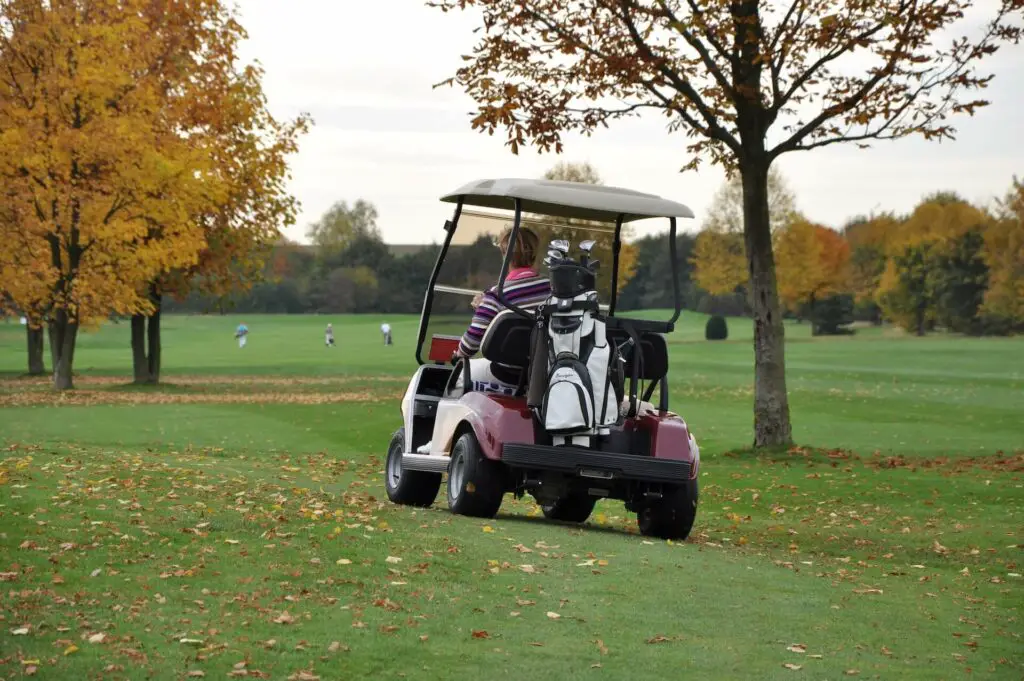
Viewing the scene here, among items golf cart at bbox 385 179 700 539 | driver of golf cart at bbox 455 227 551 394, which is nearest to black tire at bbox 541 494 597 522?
golf cart at bbox 385 179 700 539

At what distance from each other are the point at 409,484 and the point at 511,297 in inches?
95.6

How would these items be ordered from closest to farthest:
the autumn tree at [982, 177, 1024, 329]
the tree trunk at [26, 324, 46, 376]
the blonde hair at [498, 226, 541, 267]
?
the blonde hair at [498, 226, 541, 267] < the tree trunk at [26, 324, 46, 376] < the autumn tree at [982, 177, 1024, 329]

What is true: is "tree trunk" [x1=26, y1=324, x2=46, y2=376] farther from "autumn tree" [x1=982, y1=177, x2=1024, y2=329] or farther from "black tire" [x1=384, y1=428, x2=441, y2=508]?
"autumn tree" [x1=982, y1=177, x2=1024, y2=329]

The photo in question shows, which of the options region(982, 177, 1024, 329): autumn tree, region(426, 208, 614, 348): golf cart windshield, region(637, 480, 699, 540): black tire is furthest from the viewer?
region(982, 177, 1024, 329): autumn tree

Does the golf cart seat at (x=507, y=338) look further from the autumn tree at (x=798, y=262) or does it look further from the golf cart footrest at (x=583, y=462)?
the autumn tree at (x=798, y=262)

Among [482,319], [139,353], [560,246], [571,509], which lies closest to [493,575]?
[482,319]

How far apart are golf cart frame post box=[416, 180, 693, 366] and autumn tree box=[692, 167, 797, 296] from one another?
76.6 m

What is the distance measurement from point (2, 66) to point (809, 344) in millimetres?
51205

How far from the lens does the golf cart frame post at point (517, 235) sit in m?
10.5

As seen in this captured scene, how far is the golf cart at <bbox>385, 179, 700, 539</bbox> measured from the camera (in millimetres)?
10148

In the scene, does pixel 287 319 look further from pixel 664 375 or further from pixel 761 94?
pixel 664 375

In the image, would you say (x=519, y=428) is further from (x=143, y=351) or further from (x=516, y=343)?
(x=143, y=351)

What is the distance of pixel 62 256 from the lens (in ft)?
125

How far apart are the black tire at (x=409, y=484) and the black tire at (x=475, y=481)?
109 cm
